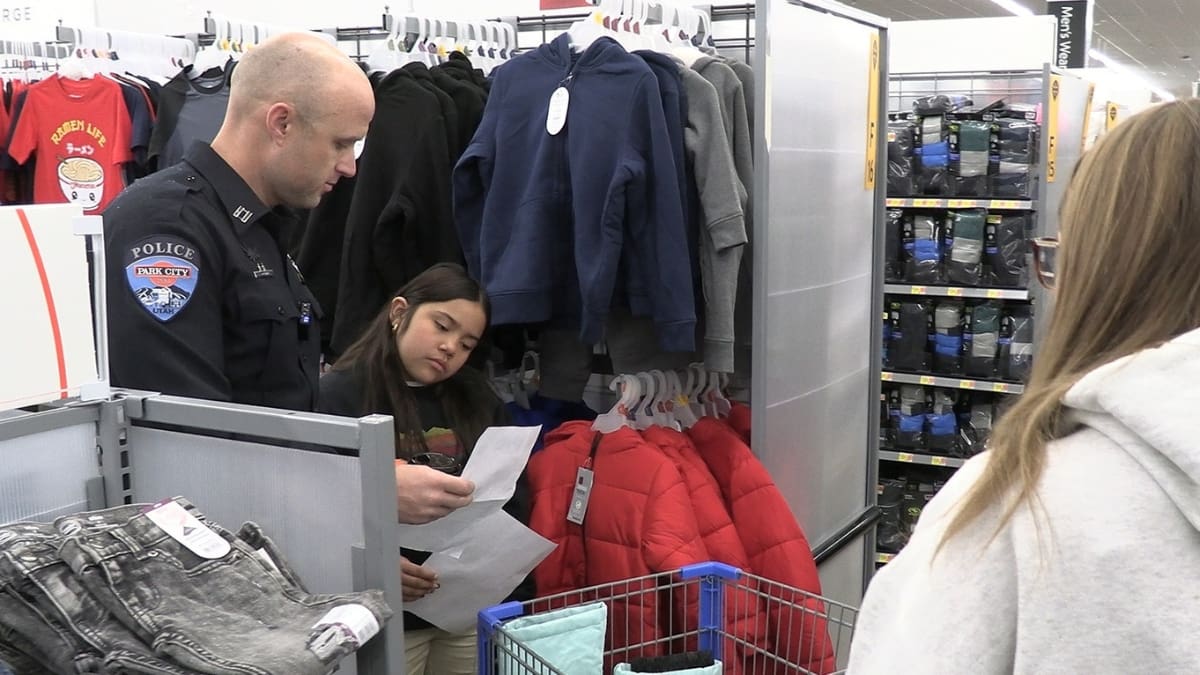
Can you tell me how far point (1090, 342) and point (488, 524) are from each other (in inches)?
52.5

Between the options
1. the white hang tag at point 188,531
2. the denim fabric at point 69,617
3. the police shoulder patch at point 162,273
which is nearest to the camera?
the denim fabric at point 69,617

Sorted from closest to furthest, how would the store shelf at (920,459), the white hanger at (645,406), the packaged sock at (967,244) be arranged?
the white hanger at (645,406)
the packaged sock at (967,244)
the store shelf at (920,459)

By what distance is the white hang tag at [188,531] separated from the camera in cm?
136

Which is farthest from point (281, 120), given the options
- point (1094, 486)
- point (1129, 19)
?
point (1129, 19)

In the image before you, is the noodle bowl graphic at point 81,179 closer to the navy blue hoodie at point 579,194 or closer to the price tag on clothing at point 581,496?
the navy blue hoodie at point 579,194

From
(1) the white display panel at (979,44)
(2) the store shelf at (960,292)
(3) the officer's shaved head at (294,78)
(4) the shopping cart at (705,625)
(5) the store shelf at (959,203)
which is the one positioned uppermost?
(1) the white display panel at (979,44)

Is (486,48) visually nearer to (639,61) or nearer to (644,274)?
(639,61)

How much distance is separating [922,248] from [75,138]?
12.2 feet

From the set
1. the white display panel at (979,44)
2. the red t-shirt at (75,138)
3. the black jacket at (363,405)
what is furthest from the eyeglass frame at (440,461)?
the white display panel at (979,44)

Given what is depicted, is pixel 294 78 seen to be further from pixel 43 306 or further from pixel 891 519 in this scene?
pixel 891 519

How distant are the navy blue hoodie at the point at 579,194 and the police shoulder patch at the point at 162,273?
3.66ft

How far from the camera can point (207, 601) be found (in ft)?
4.27

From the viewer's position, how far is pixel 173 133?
417 centimetres

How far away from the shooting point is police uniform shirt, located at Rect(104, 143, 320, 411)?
6.34ft
